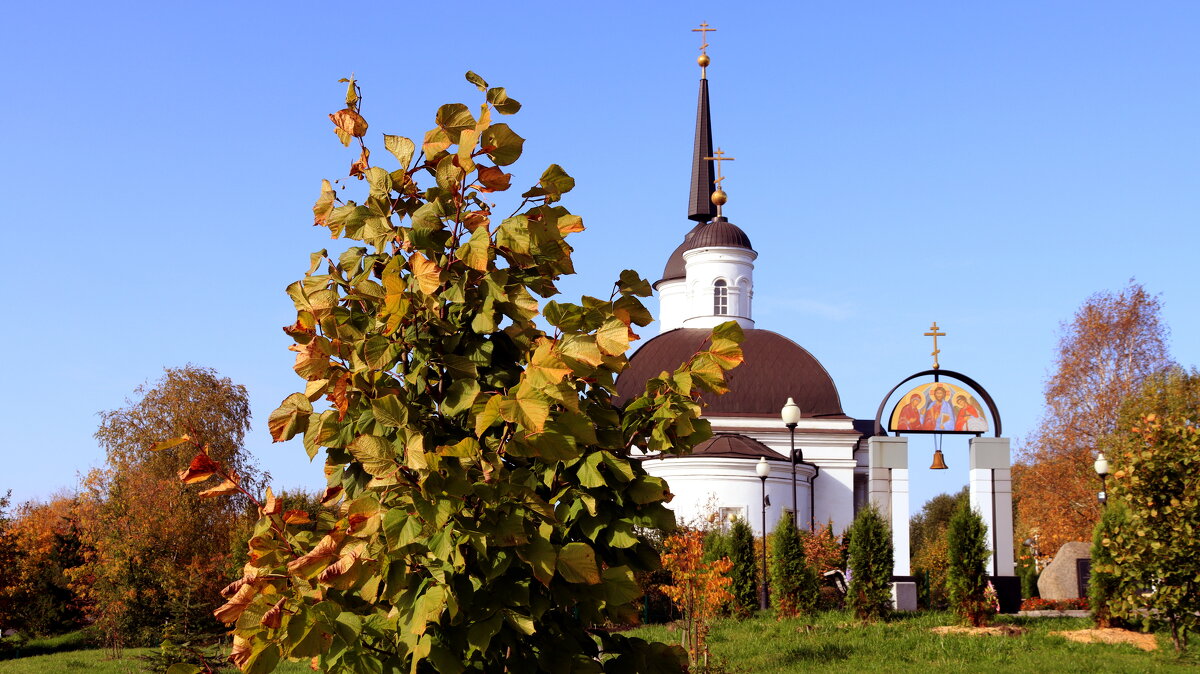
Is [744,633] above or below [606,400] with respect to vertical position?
below

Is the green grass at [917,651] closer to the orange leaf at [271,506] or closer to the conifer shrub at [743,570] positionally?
the conifer shrub at [743,570]

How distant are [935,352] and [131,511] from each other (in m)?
18.3

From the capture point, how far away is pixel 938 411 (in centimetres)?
1944

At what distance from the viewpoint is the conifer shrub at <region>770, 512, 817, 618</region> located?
1706cm

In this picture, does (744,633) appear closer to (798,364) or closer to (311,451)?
(311,451)

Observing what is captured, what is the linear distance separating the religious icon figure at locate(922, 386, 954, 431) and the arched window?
25.0 m

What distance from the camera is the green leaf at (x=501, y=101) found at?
122 inches

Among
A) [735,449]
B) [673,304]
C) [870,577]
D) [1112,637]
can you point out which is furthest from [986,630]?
[673,304]

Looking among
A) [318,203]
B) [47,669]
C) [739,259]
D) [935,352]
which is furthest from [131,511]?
[739,259]

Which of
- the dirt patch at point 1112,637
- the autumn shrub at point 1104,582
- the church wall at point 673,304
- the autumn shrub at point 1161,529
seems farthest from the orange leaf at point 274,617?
the church wall at point 673,304

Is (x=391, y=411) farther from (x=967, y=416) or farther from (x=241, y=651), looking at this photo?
(x=967, y=416)

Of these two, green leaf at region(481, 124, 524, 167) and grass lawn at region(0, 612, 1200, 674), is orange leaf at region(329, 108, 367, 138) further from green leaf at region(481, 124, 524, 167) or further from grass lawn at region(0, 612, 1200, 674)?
grass lawn at region(0, 612, 1200, 674)

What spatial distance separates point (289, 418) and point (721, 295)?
42046mm

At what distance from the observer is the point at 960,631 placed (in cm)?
1416
